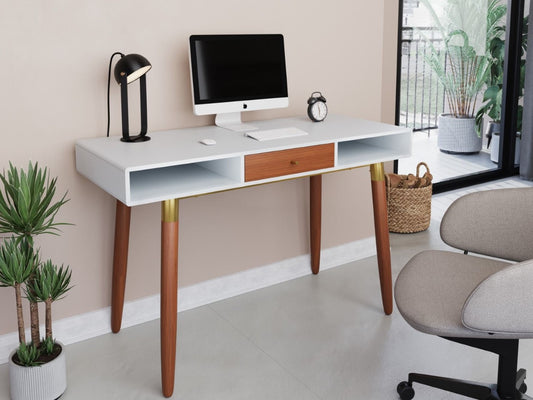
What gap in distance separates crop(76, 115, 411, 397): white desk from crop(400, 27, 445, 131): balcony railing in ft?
4.86

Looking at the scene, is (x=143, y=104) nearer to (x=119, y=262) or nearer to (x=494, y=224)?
(x=119, y=262)

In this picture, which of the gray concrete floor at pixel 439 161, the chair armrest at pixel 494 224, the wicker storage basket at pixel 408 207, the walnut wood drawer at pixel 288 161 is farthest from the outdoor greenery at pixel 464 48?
the chair armrest at pixel 494 224

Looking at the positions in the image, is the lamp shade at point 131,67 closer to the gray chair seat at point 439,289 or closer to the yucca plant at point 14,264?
the yucca plant at point 14,264

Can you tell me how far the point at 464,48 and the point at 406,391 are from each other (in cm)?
299

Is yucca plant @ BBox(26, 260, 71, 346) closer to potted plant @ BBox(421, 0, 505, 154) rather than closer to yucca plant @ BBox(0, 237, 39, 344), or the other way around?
yucca plant @ BBox(0, 237, 39, 344)

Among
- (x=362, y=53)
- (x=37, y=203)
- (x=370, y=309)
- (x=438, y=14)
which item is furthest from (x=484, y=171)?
(x=37, y=203)

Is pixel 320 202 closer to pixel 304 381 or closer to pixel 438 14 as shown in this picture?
pixel 304 381

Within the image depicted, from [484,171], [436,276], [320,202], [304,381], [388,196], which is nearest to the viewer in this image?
[436,276]

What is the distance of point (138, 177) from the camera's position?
2.36 metres

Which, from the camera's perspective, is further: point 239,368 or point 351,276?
point 351,276

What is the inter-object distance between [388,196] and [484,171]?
1.36m

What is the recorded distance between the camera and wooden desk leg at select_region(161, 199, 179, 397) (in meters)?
2.20

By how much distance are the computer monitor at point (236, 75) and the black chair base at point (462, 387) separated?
115cm

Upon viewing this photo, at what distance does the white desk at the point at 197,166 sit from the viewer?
7.20 feet
